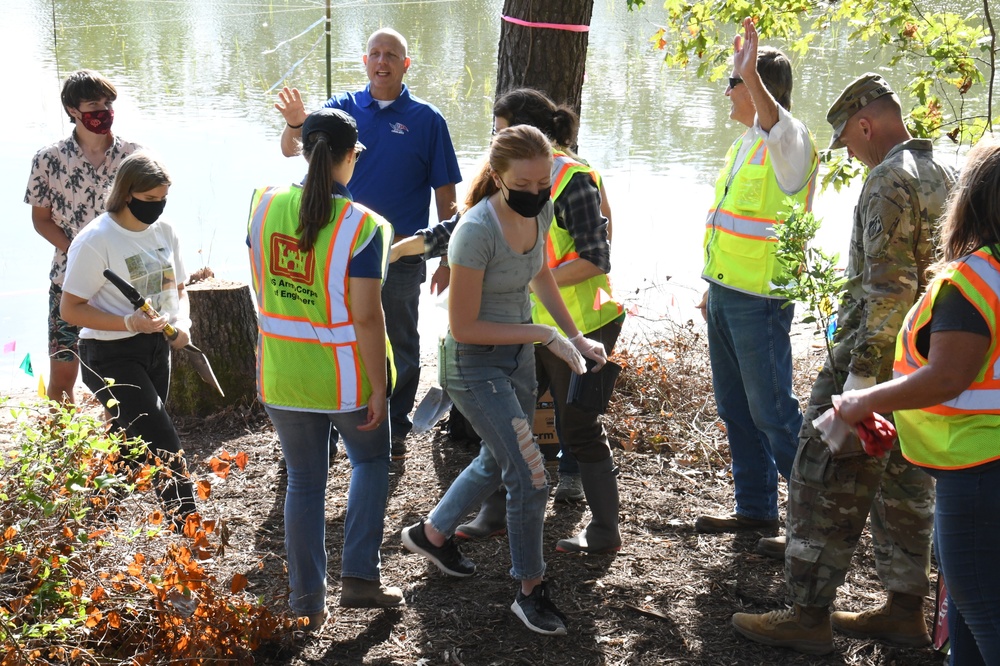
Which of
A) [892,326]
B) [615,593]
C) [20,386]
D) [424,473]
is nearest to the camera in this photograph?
[892,326]

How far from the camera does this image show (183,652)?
296cm

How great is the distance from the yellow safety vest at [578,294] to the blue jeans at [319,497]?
89 centimetres

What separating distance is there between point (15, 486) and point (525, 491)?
159cm

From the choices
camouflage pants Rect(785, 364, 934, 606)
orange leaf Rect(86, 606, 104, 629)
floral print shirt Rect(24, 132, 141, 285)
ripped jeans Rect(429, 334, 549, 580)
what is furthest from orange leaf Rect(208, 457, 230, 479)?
floral print shirt Rect(24, 132, 141, 285)

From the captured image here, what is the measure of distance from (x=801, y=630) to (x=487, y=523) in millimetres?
1425

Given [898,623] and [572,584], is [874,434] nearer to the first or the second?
[898,623]

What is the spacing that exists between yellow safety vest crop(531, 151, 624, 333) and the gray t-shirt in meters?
0.39

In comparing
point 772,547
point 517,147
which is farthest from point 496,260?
point 772,547

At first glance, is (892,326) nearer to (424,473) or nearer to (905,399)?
(905,399)

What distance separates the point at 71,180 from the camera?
473 cm

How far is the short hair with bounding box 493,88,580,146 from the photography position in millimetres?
3975

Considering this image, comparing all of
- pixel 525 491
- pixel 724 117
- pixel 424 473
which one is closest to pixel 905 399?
pixel 525 491

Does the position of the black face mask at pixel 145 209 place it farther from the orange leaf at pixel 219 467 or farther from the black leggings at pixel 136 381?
the orange leaf at pixel 219 467

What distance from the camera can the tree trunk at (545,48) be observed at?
566 centimetres
